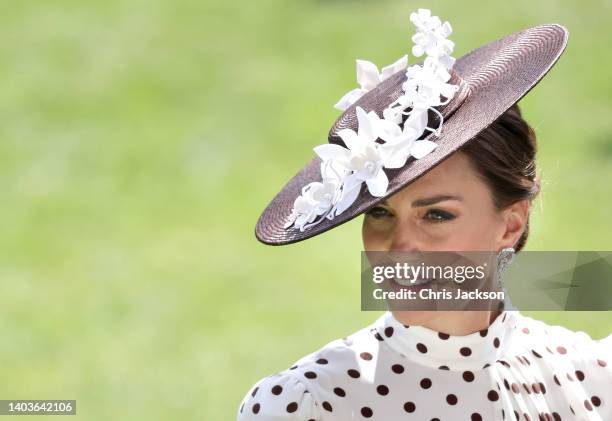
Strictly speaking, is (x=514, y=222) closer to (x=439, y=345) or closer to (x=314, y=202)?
(x=439, y=345)

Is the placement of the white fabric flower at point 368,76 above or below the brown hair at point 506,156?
above

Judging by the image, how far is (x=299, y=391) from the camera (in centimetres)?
209

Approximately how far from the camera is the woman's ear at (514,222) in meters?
2.24

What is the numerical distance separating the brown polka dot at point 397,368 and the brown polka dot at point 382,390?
45 millimetres

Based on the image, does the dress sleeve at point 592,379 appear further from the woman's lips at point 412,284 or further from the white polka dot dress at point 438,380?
the woman's lips at point 412,284

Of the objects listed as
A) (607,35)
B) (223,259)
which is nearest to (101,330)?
(223,259)

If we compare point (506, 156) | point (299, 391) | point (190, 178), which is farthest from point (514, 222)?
point (190, 178)

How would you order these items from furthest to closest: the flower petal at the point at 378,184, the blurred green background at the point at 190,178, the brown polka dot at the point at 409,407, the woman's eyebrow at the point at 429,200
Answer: the blurred green background at the point at 190,178 < the brown polka dot at the point at 409,407 < the woman's eyebrow at the point at 429,200 < the flower petal at the point at 378,184

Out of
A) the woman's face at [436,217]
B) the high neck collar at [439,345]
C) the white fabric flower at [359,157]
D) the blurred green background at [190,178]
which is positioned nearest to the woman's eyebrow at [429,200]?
the woman's face at [436,217]

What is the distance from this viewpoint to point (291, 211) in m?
2.19

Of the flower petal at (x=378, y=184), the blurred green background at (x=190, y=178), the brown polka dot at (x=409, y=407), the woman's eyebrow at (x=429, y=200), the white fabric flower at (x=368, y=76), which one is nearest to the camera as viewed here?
the flower petal at (x=378, y=184)

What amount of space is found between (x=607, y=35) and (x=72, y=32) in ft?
12.8

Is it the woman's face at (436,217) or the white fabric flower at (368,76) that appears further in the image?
the white fabric flower at (368,76)

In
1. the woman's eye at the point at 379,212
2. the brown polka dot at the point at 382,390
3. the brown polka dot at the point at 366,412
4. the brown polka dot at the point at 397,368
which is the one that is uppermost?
the woman's eye at the point at 379,212
